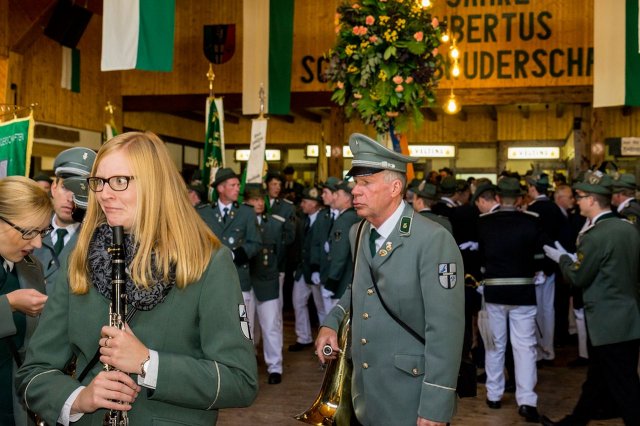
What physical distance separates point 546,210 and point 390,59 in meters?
3.35

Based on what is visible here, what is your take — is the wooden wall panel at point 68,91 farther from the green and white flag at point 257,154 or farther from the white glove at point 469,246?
the white glove at point 469,246

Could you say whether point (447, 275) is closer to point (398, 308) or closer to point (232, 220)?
point (398, 308)

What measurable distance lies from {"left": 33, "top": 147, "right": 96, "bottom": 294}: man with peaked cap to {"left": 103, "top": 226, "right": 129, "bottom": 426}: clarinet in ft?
6.62

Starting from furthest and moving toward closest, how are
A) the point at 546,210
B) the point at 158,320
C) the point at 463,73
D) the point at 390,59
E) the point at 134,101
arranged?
the point at 134,101 < the point at 463,73 < the point at 546,210 < the point at 390,59 < the point at 158,320

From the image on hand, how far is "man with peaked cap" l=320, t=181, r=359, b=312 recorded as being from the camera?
8555 millimetres

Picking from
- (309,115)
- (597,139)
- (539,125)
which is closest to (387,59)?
(597,139)

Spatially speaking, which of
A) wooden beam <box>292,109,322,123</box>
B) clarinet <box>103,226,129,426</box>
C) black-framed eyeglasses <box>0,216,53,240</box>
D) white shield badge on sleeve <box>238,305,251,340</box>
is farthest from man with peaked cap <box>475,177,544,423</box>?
wooden beam <box>292,109,322,123</box>

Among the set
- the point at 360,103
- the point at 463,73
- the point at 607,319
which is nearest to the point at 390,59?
the point at 360,103

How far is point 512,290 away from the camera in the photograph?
23.1ft

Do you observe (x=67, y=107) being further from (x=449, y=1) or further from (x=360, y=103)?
(x=360, y=103)

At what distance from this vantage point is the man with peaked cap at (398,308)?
3.29 meters

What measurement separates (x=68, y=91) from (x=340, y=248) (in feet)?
33.9

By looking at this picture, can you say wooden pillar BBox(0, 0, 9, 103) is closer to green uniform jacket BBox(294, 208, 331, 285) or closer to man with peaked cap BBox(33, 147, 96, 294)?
green uniform jacket BBox(294, 208, 331, 285)

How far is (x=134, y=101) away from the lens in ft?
60.1
